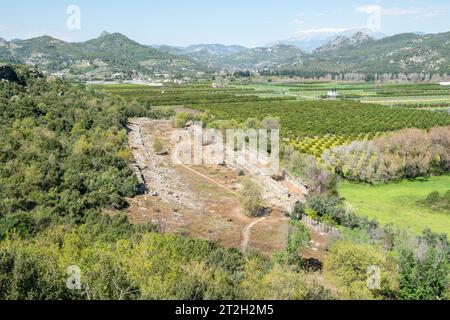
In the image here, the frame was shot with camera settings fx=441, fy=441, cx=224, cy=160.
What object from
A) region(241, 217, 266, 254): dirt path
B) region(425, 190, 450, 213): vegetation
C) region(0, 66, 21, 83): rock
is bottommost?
region(241, 217, 266, 254): dirt path

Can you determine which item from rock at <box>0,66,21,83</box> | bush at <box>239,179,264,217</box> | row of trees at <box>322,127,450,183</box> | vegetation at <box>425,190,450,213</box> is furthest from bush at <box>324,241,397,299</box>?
rock at <box>0,66,21,83</box>

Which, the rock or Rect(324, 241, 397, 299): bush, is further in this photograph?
the rock

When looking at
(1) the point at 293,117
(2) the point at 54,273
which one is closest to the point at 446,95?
(1) the point at 293,117

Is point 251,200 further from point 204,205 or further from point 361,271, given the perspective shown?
point 361,271

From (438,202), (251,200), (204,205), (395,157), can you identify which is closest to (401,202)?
(438,202)

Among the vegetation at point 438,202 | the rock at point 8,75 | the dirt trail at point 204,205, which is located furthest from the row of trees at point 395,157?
the rock at point 8,75

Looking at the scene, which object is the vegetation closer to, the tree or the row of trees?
the row of trees

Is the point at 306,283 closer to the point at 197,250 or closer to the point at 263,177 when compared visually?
the point at 197,250

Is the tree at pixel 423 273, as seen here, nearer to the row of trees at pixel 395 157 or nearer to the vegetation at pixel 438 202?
the vegetation at pixel 438 202
